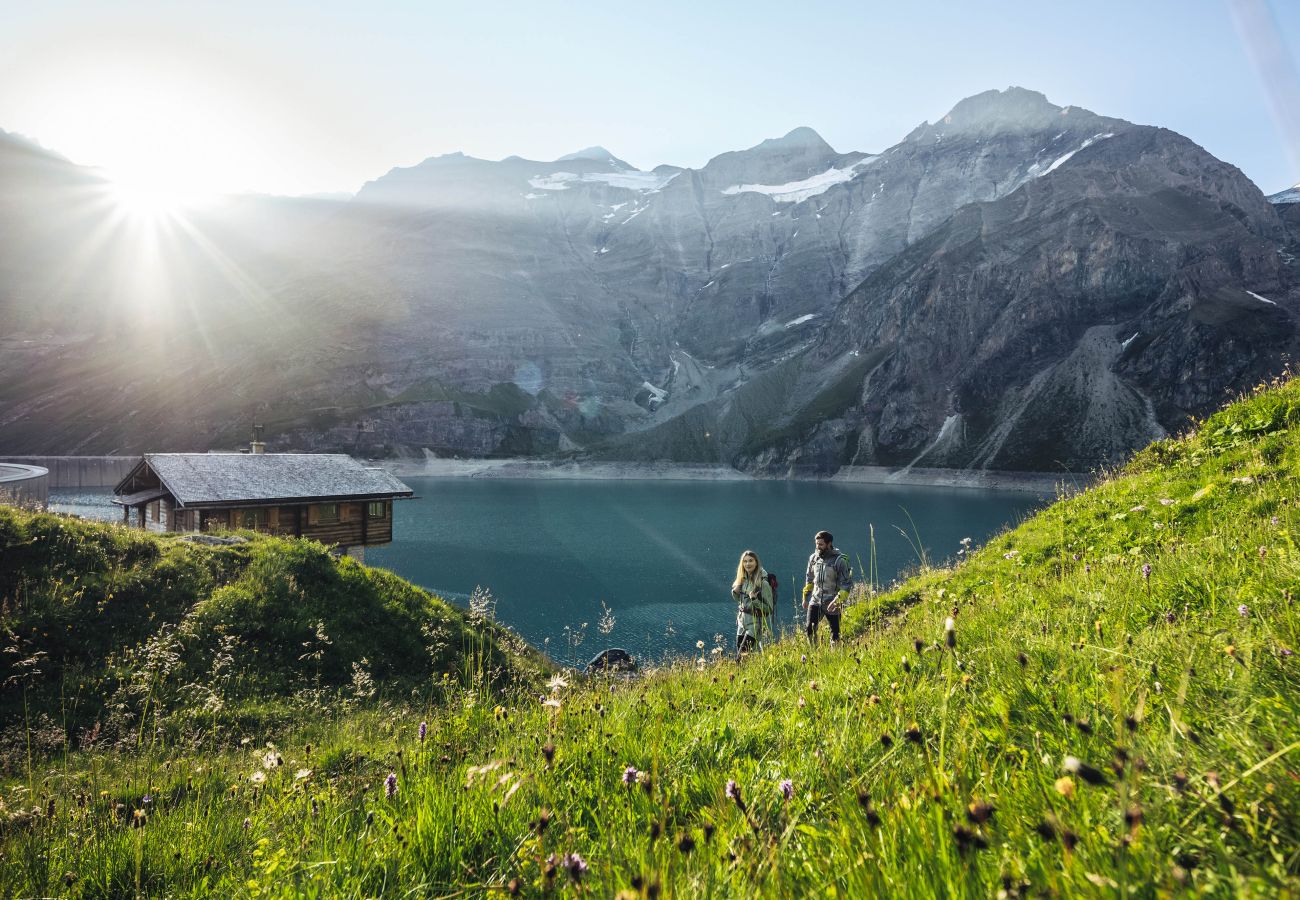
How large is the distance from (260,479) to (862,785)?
32523mm

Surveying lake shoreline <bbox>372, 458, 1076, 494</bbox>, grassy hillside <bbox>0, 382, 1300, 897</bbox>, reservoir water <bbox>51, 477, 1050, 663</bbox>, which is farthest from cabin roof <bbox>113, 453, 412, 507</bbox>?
lake shoreline <bbox>372, 458, 1076, 494</bbox>

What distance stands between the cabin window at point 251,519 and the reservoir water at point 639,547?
41.6 feet

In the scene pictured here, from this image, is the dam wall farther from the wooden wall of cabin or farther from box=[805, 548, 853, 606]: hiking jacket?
box=[805, 548, 853, 606]: hiking jacket

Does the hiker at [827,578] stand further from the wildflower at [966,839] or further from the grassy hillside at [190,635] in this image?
the wildflower at [966,839]

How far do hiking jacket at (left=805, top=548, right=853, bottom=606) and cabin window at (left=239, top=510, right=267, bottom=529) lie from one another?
2730 centimetres

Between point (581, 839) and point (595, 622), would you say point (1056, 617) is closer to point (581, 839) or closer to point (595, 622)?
point (581, 839)

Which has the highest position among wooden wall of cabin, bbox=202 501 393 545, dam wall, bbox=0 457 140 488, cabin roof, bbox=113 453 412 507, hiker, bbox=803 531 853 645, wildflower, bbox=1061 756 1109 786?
wildflower, bbox=1061 756 1109 786

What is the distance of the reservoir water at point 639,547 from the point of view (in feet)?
109

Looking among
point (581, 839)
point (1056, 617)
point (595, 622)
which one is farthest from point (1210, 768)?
point (595, 622)

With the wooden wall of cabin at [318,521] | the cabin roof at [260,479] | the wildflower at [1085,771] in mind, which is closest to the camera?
the wildflower at [1085,771]

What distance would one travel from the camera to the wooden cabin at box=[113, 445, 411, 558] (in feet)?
88.4

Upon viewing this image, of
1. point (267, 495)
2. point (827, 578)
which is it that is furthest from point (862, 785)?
point (267, 495)

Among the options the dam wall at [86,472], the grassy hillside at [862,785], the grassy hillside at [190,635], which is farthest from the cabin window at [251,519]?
the dam wall at [86,472]

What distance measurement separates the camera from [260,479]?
28547 millimetres
